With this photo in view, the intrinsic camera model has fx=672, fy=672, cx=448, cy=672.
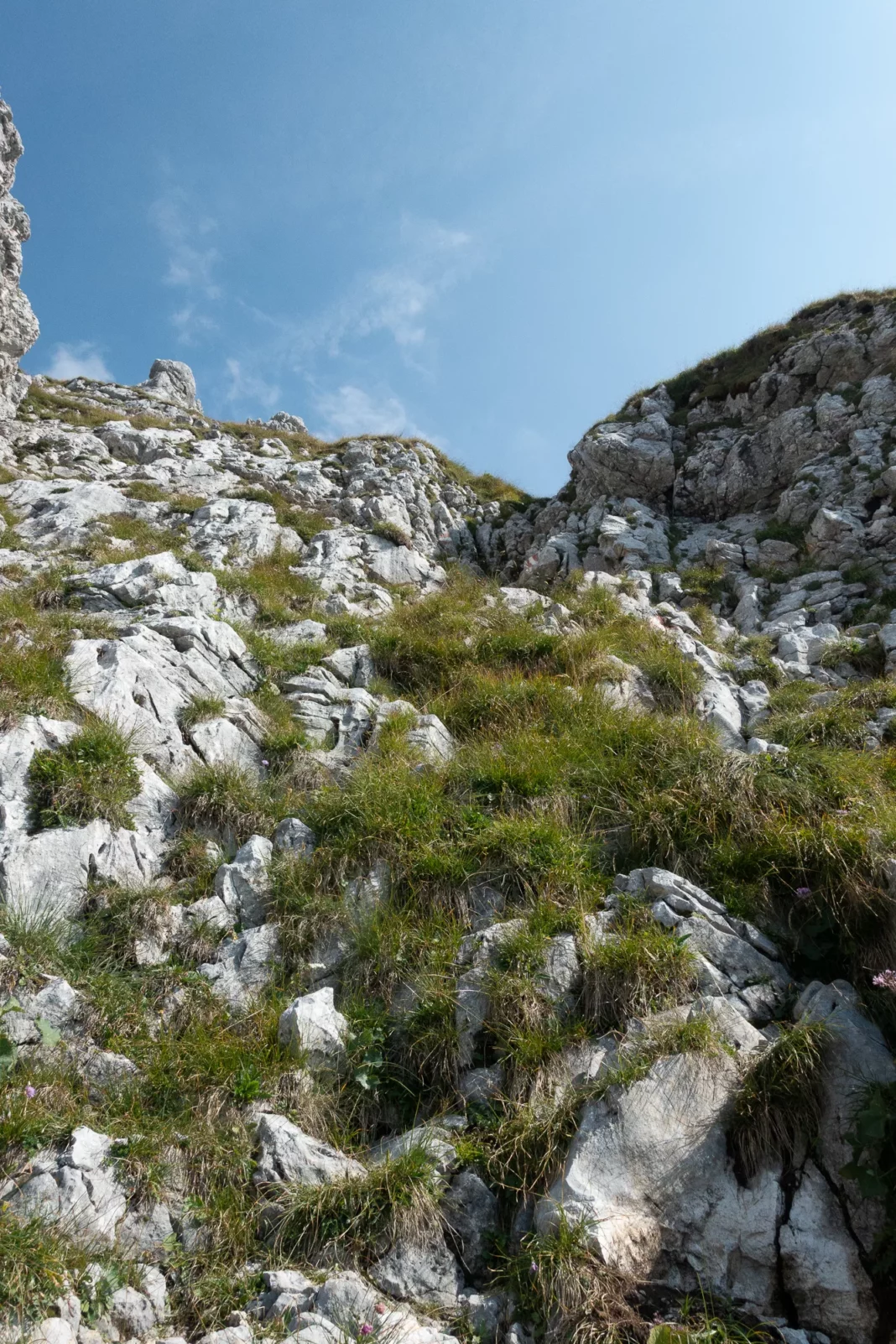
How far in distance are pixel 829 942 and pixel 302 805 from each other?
5389 mm

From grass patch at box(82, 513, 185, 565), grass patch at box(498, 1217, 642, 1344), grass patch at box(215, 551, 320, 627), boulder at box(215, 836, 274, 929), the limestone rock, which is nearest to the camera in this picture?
grass patch at box(498, 1217, 642, 1344)

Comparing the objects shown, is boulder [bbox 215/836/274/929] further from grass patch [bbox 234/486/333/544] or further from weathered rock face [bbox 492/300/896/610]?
weathered rock face [bbox 492/300/896/610]

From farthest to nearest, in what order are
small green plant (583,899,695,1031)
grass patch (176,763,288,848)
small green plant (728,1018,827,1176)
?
grass patch (176,763,288,848) → small green plant (583,899,695,1031) → small green plant (728,1018,827,1176)

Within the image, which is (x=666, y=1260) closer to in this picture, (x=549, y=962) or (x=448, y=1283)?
(x=448, y=1283)

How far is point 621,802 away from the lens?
7.19 m

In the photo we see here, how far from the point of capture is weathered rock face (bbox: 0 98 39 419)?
68.6 ft

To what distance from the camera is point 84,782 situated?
6906 mm

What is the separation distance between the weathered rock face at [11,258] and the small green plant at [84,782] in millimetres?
21207

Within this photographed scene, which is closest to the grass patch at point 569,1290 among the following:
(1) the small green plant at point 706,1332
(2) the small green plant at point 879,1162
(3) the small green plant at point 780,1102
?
(1) the small green plant at point 706,1332

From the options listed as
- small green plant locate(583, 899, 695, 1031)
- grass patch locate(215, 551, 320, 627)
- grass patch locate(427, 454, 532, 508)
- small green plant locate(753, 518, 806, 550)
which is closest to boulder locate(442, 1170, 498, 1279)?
small green plant locate(583, 899, 695, 1031)

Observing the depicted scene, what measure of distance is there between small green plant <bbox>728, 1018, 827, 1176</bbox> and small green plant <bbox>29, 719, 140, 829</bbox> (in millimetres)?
5989

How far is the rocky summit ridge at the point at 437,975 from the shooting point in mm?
3971

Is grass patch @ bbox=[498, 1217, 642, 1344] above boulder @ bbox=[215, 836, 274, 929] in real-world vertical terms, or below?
below

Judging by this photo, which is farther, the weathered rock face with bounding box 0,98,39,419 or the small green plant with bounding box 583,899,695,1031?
the weathered rock face with bounding box 0,98,39,419
